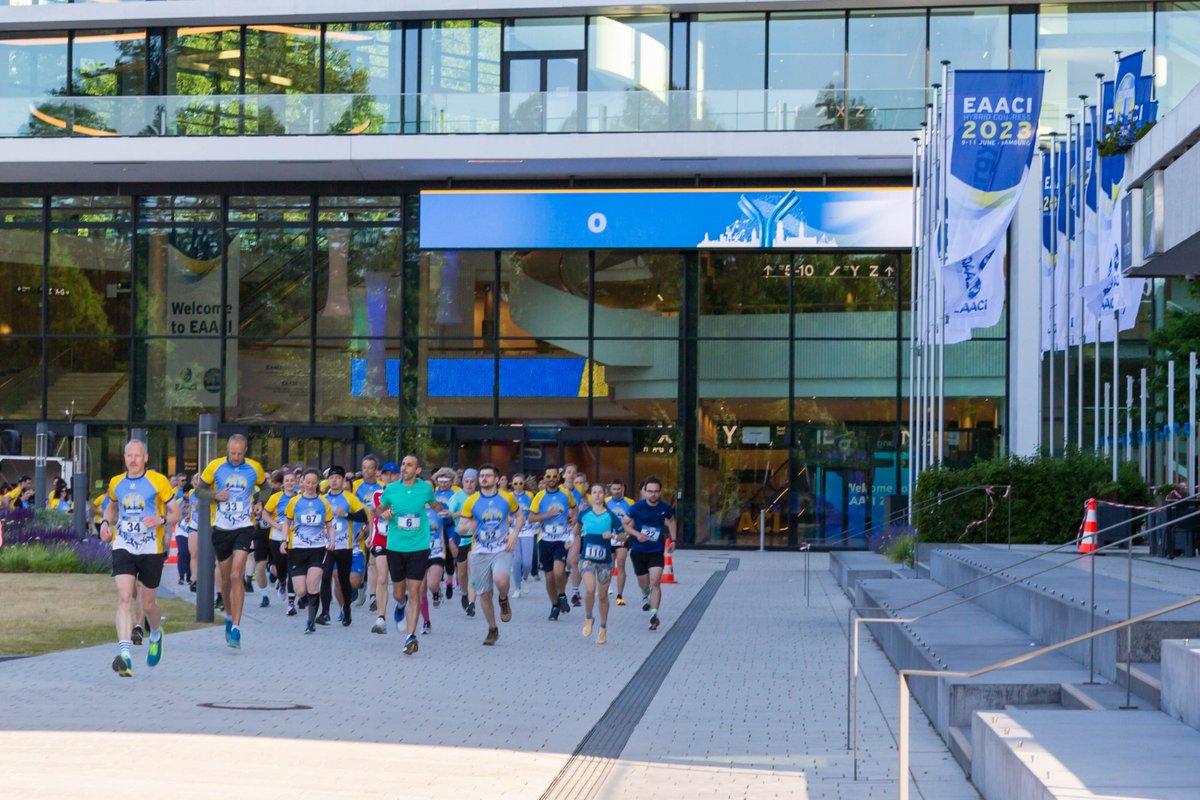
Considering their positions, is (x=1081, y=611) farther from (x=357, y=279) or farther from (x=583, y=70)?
(x=357, y=279)

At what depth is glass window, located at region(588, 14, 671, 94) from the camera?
37.8 meters

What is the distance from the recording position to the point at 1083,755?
302 inches

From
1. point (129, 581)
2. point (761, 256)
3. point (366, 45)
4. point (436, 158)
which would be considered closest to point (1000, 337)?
point (761, 256)

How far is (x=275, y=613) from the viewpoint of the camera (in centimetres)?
2023

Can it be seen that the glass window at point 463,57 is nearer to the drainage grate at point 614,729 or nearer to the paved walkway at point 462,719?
the drainage grate at point 614,729

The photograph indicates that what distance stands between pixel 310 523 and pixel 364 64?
22.7 m

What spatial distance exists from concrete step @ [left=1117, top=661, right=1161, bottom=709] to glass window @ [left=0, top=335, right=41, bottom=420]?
34.2 meters

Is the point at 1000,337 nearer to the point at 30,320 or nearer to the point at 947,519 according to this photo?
the point at 947,519

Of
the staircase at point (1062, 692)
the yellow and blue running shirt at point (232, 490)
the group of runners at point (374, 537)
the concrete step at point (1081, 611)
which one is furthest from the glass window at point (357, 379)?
the staircase at point (1062, 692)

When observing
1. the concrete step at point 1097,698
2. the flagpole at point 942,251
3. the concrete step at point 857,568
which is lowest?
the concrete step at point 857,568

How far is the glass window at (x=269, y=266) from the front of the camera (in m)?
39.7

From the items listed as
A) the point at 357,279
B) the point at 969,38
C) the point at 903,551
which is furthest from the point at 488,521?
the point at 969,38

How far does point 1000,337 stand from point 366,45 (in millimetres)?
15661

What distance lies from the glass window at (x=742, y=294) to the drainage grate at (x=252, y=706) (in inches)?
1056
